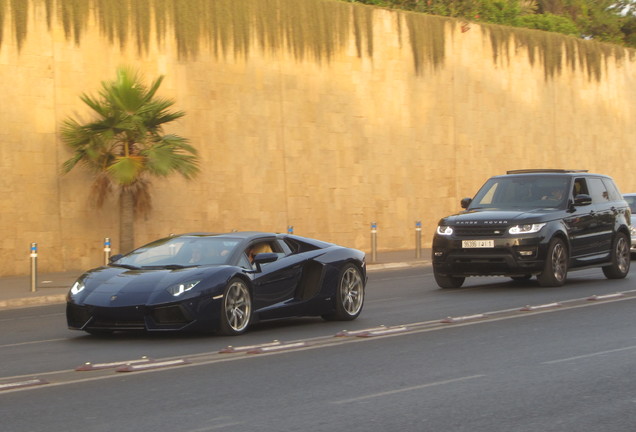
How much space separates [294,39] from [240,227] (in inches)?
227

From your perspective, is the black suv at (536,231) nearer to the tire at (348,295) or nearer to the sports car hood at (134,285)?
the tire at (348,295)

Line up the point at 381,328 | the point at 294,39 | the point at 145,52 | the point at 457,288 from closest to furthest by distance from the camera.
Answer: the point at 381,328, the point at 457,288, the point at 145,52, the point at 294,39

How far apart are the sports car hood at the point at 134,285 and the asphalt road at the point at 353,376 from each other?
47 centimetres

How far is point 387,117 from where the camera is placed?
113 ft

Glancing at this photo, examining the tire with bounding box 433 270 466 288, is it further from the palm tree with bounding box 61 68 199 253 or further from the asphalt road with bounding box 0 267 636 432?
the palm tree with bounding box 61 68 199 253

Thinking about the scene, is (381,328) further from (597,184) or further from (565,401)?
A: (597,184)

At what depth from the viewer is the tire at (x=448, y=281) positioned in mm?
19156

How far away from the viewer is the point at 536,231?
1788 centimetres

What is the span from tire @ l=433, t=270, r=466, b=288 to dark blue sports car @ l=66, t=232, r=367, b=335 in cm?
455

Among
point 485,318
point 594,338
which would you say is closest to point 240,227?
point 485,318

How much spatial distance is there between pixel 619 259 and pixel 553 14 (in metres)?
33.1

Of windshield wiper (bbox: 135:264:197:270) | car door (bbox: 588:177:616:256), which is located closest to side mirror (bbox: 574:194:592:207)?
car door (bbox: 588:177:616:256)

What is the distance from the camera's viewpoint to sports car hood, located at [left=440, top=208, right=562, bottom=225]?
18.0 metres

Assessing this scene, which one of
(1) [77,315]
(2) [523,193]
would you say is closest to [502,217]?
(2) [523,193]
